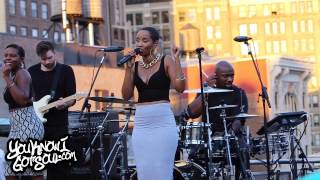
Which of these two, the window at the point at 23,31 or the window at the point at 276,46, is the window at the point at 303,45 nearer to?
the window at the point at 276,46

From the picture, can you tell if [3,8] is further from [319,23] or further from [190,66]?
[319,23]

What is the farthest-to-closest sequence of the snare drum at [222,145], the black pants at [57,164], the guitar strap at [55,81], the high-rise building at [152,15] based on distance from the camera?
the high-rise building at [152,15] < the snare drum at [222,145] < the guitar strap at [55,81] < the black pants at [57,164]

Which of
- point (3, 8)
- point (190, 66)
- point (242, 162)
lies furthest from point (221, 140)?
point (3, 8)

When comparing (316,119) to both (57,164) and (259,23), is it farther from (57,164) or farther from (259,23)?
(57,164)

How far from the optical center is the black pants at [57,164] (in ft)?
21.9

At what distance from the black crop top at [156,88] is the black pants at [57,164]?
1.25m

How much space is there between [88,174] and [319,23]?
318 feet

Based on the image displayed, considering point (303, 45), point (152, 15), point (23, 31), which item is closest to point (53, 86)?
point (23, 31)

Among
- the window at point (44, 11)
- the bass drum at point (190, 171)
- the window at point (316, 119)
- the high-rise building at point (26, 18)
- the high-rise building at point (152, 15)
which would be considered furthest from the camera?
the high-rise building at point (152, 15)

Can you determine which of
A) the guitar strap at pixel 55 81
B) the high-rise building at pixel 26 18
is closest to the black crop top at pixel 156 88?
the guitar strap at pixel 55 81

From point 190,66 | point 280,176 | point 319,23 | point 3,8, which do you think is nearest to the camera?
point 280,176

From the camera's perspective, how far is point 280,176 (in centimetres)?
1025

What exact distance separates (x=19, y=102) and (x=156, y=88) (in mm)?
1214

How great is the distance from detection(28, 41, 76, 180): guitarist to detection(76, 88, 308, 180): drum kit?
45.7 inches
